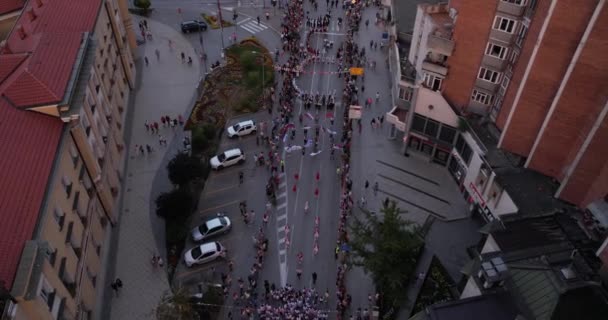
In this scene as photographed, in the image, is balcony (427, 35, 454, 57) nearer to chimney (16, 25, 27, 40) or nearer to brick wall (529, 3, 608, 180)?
brick wall (529, 3, 608, 180)

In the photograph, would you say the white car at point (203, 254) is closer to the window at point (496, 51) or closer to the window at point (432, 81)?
the window at point (432, 81)

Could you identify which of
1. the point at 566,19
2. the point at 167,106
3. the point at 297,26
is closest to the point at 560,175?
the point at 566,19

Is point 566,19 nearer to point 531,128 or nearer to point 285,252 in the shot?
point 531,128

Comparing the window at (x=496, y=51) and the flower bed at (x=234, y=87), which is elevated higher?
the window at (x=496, y=51)

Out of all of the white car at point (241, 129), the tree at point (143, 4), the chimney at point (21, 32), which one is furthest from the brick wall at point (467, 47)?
the tree at point (143, 4)

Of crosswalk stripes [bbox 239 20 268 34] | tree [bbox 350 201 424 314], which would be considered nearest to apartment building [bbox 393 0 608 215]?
tree [bbox 350 201 424 314]

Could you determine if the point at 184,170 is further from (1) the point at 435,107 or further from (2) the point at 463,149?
(2) the point at 463,149
